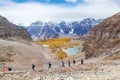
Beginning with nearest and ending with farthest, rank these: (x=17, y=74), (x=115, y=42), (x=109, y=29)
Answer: (x=17, y=74) → (x=115, y=42) → (x=109, y=29)

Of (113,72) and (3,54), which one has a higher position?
(113,72)

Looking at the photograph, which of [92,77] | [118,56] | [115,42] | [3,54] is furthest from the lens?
[115,42]

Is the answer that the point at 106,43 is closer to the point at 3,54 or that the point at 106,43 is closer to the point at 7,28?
the point at 3,54

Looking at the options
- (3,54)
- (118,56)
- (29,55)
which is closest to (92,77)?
(118,56)

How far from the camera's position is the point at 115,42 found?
452 ft

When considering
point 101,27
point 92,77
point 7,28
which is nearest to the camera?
point 92,77

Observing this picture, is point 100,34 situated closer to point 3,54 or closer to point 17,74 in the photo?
point 3,54

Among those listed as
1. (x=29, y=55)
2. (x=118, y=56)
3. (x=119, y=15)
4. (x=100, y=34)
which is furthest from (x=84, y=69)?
(x=100, y=34)

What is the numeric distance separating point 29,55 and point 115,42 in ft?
108

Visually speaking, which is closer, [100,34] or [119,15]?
[119,15]

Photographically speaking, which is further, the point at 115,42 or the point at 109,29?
the point at 109,29

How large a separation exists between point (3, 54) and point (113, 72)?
244ft

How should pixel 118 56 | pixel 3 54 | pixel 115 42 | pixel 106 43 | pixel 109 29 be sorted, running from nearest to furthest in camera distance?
pixel 118 56 < pixel 3 54 < pixel 115 42 < pixel 106 43 < pixel 109 29

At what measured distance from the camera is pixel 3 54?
129 meters
